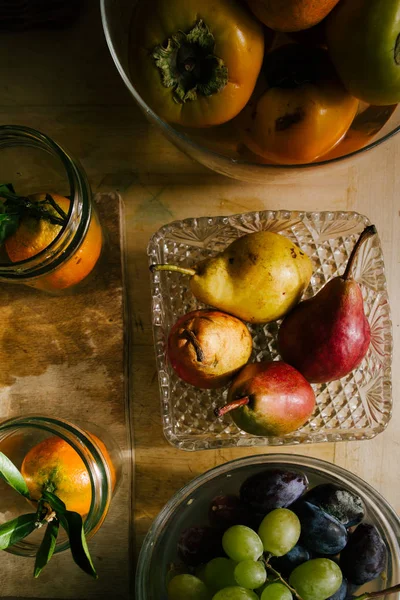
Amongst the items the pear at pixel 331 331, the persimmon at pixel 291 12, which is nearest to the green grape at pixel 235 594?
the pear at pixel 331 331

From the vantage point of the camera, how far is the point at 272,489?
557mm

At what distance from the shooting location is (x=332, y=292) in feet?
1.87

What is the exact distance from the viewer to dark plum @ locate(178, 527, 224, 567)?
1.85 ft

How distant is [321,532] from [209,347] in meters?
0.20

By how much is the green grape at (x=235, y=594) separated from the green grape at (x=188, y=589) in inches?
0.8

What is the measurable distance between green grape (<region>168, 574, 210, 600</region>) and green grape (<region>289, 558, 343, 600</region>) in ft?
0.26

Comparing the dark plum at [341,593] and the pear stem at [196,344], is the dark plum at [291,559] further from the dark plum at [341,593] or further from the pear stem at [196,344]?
the pear stem at [196,344]

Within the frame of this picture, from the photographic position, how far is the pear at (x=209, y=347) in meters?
0.55

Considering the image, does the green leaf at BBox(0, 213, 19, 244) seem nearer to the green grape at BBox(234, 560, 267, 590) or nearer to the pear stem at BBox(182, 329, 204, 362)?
the pear stem at BBox(182, 329, 204, 362)

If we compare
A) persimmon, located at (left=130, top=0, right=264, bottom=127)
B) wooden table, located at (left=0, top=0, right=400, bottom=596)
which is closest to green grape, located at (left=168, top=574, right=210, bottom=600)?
wooden table, located at (left=0, top=0, right=400, bottom=596)

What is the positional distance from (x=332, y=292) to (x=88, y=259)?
10.3 inches

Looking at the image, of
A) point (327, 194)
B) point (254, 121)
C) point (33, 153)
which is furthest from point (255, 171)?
point (33, 153)

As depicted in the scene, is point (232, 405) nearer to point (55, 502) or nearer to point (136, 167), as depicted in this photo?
A: point (55, 502)

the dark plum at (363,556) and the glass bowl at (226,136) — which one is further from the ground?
the glass bowl at (226,136)
